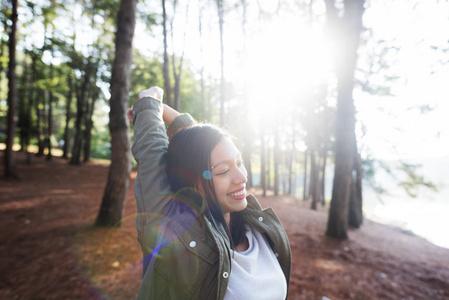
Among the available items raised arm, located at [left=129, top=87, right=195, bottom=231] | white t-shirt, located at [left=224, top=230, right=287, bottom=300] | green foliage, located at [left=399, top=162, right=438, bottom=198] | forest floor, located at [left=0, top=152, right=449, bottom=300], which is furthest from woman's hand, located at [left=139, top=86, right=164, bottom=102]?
green foliage, located at [left=399, top=162, right=438, bottom=198]

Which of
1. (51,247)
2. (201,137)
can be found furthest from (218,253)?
(51,247)

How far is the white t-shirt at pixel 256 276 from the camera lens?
134 centimetres

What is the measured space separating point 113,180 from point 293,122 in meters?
16.9

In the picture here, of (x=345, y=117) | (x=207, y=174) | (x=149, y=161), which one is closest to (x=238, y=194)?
(x=207, y=174)

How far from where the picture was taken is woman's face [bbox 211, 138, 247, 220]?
155 cm

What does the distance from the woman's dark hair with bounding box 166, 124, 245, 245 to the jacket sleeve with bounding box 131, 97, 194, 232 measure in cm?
7

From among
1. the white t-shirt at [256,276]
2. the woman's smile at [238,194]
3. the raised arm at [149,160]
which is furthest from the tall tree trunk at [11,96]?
the white t-shirt at [256,276]

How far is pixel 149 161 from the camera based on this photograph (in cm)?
151

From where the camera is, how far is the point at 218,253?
1.25 meters

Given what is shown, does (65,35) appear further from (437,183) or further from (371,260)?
(437,183)

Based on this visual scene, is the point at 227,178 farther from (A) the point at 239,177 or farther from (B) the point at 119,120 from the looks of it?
(B) the point at 119,120

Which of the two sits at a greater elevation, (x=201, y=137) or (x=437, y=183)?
(x=201, y=137)

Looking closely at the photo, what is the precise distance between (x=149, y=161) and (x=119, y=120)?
466cm

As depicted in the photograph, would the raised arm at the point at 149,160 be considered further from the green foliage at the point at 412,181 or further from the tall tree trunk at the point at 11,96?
the green foliage at the point at 412,181
